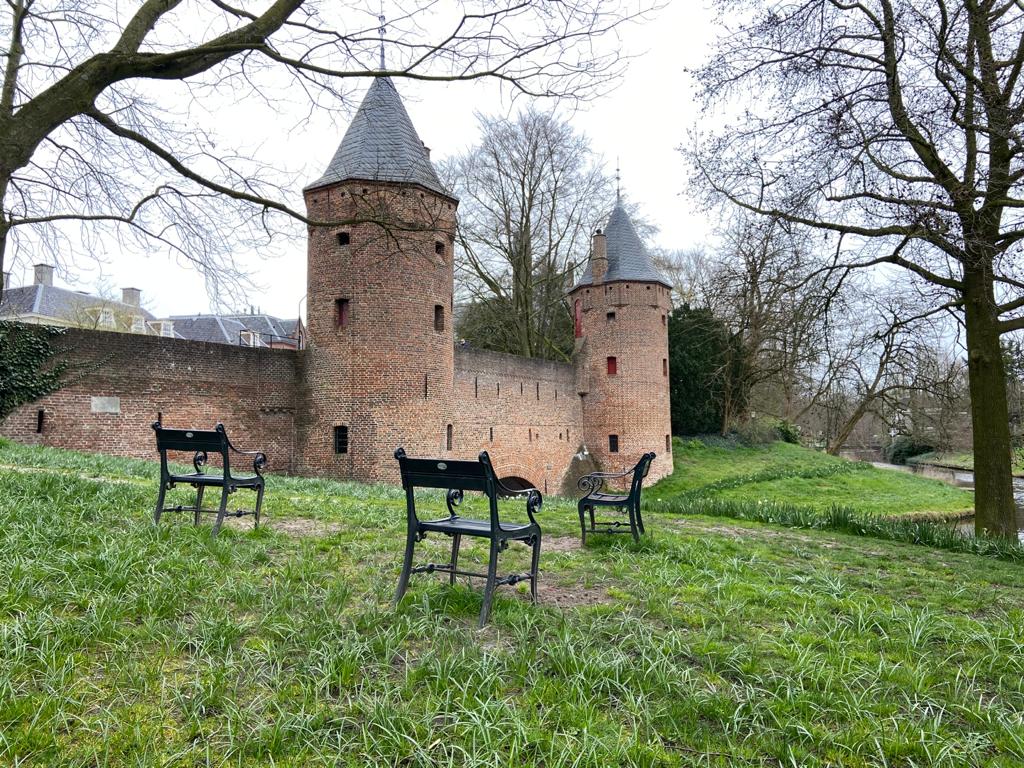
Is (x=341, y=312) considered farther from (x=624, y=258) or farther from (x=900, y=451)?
(x=900, y=451)

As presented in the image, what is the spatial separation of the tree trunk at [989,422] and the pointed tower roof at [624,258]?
16.9 meters

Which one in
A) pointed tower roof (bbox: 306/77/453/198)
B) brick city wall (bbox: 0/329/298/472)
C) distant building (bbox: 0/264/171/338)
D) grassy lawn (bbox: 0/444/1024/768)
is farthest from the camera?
distant building (bbox: 0/264/171/338)

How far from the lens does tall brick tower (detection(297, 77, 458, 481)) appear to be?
15.6m

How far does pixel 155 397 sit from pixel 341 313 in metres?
4.33

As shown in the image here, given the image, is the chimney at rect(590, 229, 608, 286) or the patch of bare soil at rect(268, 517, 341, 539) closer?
the patch of bare soil at rect(268, 517, 341, 539)

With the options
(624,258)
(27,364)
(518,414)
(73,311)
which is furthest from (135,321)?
(27,364)

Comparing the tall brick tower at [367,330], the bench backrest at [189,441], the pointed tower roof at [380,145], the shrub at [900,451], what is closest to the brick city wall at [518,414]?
the tall brick tower at [367,330]

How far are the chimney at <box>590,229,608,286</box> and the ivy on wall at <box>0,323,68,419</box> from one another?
57.7 feet

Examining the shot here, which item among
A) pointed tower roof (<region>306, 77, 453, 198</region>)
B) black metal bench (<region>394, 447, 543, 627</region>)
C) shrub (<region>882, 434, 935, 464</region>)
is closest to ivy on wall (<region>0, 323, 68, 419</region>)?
pointed tower roof (<region>306, 77, 453, 198</region>)

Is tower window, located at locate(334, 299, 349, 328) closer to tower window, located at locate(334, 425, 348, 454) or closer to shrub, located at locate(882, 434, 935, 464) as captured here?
tower window, located at locate(334, 425, 348, 454)

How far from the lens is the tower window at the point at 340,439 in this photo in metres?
15.6

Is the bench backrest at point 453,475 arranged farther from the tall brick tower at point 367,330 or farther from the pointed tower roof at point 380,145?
the pointed tower roof at point 380,145

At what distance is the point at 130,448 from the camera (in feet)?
43.2

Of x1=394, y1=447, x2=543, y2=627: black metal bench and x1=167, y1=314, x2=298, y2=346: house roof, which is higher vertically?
x1=167, y1=314, x2=298, y2=346: house roof
